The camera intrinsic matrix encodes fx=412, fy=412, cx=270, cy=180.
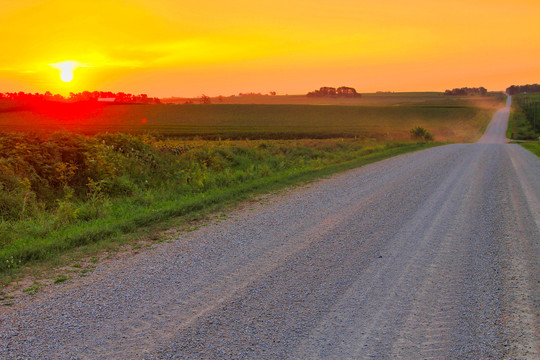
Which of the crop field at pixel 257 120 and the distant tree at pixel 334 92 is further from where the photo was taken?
the distant tree at pixel 334 92

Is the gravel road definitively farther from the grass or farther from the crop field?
the crop field

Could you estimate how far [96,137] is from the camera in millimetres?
12938

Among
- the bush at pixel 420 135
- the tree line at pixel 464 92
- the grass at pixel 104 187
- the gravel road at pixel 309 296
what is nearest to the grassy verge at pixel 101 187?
the grass at pixel 104 187

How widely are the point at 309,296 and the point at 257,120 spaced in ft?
221

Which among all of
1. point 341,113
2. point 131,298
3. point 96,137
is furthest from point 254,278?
point 341,113

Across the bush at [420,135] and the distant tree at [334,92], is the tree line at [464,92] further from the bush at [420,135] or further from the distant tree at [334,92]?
the bush at [420,135]

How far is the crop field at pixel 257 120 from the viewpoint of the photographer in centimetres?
4934

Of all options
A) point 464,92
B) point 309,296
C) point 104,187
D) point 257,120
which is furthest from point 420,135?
point 464,92

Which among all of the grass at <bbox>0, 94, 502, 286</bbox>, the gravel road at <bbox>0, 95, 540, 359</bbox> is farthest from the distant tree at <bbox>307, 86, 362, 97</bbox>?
the gravel road at <bbox>0, 95, 540, 359</bbox>

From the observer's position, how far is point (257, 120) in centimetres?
7094

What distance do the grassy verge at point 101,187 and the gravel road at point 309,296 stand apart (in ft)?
4.37

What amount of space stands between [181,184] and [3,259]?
6400mm

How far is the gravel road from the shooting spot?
3592 mm

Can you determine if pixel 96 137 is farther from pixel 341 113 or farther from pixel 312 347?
pixel 341 113
